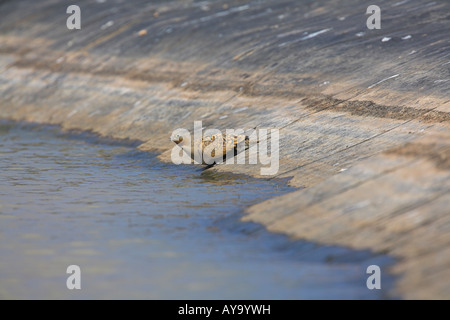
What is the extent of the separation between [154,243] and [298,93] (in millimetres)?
4760

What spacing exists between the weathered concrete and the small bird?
0.90ft

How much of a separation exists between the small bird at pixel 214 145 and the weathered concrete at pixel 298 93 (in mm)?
275

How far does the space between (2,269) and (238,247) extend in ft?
6.49

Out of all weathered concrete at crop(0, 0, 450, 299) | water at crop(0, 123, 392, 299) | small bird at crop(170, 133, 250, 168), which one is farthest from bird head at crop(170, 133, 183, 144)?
weathered concrete at crop(0, 0, 450, 299)

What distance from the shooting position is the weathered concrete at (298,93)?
6.62 meters

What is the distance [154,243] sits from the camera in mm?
7074

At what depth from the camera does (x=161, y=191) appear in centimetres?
915

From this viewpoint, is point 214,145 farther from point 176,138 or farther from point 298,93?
point 298,93

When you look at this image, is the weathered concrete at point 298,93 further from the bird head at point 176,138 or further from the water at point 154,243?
the bird head at point 176,138

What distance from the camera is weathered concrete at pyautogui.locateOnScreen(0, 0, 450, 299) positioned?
662cm

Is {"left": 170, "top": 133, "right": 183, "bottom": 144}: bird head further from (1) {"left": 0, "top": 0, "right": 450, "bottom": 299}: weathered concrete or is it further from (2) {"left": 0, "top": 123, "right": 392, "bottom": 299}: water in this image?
(1) {"left": 0, "top": 0, "right": 450, "bottom": 299}: weathered concrete

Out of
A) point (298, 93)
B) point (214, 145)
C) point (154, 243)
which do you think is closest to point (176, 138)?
point (214, 145)
